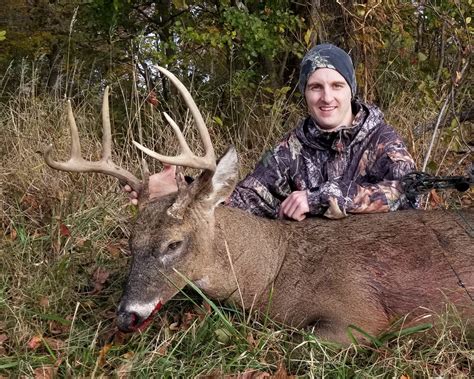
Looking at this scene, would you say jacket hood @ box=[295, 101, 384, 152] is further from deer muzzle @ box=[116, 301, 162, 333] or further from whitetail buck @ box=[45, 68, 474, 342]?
deer muzzle @ box=[116, 301, 162, 333]

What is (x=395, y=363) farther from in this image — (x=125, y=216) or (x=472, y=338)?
(x=125, y=216)

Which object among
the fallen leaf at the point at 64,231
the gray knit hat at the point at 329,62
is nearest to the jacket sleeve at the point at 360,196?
the gray knit hat at the point at 329,62

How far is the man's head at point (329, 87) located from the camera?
13.5ft

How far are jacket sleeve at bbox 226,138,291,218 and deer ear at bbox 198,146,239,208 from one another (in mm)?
671

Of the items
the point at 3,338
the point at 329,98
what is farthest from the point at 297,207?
the point at 3,338

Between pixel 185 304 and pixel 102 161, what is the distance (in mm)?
925

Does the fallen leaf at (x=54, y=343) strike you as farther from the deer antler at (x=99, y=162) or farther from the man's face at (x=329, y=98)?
the man's face at (x=329, y=98)

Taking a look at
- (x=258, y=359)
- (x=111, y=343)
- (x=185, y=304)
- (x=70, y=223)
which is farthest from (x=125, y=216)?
(x=258, y=359)

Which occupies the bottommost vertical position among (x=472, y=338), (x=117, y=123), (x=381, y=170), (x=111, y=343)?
(x=117, y=123)

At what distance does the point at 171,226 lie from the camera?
3.30m

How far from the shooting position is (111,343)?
3361mm

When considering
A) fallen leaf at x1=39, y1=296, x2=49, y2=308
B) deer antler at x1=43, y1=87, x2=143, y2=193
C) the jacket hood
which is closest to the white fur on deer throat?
deer antler at x1=43, y1=87, x2=143, y2=193

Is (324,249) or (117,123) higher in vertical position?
(324,249)

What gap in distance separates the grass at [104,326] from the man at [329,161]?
2.49 feet
